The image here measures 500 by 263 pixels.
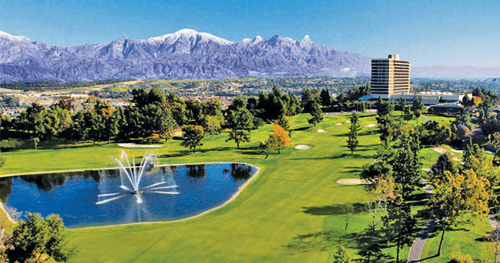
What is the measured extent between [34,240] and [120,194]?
28191 mm

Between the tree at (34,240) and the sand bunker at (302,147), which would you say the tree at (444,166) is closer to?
the sand bunker at (302,147)

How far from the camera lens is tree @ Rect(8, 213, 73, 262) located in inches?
1241

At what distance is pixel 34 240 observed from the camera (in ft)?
104

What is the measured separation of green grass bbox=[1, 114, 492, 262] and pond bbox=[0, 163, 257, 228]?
3343mm

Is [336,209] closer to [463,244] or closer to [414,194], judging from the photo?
[414,194]

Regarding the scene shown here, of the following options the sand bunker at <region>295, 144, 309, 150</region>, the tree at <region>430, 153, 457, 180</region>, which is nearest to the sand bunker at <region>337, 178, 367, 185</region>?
the tree at <region>430, 153, 457, 180</region>

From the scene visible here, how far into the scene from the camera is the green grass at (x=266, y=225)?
3866 centimetres

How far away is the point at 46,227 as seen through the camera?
1283 inches

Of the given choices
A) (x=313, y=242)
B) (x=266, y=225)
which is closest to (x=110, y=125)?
(x=266, y=225)

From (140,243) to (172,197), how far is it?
53.6 feet

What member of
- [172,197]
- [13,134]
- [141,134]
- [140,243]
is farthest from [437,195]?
[13,134]

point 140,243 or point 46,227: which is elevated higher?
point 46,227

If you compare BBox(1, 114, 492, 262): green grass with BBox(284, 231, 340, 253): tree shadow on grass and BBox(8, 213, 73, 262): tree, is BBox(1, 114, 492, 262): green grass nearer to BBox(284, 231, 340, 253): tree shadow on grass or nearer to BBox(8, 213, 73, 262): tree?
BBox(284, 231, 340, 253): tree shadow on grass

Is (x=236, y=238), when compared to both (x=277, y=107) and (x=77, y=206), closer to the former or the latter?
(x=77, y=206)
